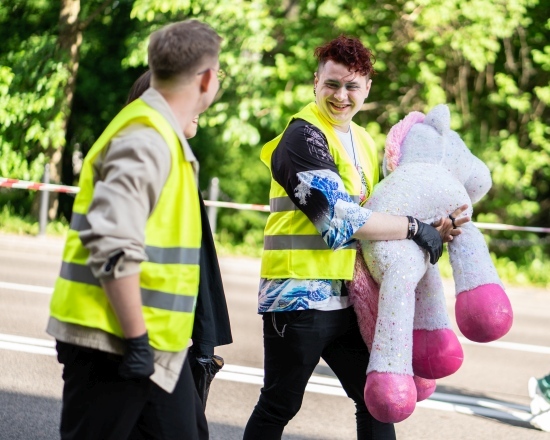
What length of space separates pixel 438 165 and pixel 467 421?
245 cm

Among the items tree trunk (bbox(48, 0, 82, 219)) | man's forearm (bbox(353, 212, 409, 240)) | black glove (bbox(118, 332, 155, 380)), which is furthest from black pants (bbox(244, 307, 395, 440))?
tree trunk (bbox(48, 0, 82, 219))

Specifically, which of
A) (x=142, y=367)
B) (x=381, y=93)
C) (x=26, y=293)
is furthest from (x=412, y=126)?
(x=381, y=93)

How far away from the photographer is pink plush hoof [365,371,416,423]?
3232mm

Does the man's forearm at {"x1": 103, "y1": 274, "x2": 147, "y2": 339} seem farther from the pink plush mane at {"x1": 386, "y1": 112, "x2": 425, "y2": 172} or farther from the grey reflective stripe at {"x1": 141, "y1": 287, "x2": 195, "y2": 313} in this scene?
the pink plush mane at {"x1": 386, "y1": 112, "x2": 425, "y2": 172}

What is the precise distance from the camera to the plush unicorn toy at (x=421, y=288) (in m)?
3.29

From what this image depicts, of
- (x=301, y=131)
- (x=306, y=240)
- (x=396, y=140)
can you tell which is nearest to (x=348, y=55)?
(x=301, y=131)

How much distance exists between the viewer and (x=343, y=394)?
5.86m

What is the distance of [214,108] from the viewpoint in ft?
43.8

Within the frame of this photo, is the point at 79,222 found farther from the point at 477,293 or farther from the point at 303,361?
the point at 477,293

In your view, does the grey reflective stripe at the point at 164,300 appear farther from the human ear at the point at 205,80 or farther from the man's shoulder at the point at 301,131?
the man's shoulder at the point at 301,131

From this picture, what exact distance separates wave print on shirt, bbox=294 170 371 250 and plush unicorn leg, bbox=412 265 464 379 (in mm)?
441

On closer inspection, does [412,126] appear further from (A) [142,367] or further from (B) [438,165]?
(A) [142,367]

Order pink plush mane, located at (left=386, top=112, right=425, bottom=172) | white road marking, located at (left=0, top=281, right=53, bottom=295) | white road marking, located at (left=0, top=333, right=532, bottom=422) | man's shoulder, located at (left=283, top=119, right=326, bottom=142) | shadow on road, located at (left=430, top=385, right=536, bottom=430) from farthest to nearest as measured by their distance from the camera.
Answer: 1. white road marking, located at (left=0, top=281, right=53, bottom=295)
2. white road marking, located at (left=0, top=333, right=532, bottom=422)
3. shadow on road, located at (left=430, top=385, right=536, bottom=430)
4. pink plush mane, located at (left=386, top=112, right=425, bottom=172)
5. man's shoulder, located at (left=283, top=119, right=326, bottom=142)

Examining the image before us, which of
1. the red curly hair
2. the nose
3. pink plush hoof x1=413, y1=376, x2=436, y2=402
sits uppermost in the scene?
the red curly hair
